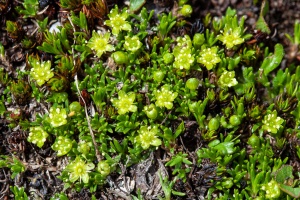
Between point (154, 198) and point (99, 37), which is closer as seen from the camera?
point (154, 198)

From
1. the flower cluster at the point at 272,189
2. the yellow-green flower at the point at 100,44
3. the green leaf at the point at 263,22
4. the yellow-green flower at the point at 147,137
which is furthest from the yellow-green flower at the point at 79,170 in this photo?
the green leaf at the point at 263,22

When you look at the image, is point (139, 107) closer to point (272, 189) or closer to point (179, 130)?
point (179, 130)

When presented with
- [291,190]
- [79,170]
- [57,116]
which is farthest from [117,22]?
[291,190]

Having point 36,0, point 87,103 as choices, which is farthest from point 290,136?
point 36,0

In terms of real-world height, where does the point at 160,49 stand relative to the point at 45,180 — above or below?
above

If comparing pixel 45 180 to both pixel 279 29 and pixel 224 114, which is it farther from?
pixel 279 29

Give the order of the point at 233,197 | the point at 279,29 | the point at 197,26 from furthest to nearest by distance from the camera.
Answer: the point at 279,29 → the point at 197,26 → the point at 233,197

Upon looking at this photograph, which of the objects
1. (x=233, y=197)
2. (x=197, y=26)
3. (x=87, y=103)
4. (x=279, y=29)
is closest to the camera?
(x=233, y=197)

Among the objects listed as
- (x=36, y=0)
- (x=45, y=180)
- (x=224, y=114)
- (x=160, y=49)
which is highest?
(x=36, y=0)
